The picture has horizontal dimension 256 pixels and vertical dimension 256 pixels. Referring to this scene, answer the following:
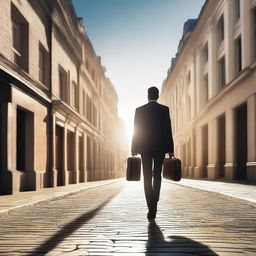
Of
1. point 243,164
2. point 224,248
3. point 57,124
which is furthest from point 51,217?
point 243,164

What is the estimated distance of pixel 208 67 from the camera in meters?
26.9

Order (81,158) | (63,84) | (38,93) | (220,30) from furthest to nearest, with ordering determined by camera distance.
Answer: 1. (81,158)
2. (220,30)
3. (63,84)
4. (38,93)

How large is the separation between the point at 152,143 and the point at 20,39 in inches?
402

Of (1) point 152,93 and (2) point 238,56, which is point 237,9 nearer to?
(2) point 238,56

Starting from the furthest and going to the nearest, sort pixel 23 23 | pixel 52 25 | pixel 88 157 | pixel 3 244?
1. pixel 88 157
2. pixel 52 25
3. pixel 23 23
4. pixel 3 244

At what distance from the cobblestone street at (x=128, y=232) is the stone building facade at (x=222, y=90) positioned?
36.9ft

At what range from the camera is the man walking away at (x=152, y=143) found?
5.84 m

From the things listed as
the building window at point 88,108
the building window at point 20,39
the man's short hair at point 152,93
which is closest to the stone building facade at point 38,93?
the building window at point 20,39

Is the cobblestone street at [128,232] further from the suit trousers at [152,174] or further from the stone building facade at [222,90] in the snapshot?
the stone building facade at [222,90]

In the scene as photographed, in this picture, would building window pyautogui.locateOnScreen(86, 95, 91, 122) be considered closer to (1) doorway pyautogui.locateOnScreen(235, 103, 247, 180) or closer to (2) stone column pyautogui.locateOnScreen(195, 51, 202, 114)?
(2) stone column pyautogui.locateOnScreen(195, 51, 202, 114)

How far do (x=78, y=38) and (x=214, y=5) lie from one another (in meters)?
8.36

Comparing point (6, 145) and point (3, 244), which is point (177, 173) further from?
point (6, 145)

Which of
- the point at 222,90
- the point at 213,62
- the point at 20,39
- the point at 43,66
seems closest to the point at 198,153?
the point at 213,62

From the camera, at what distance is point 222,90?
71.3 feet
